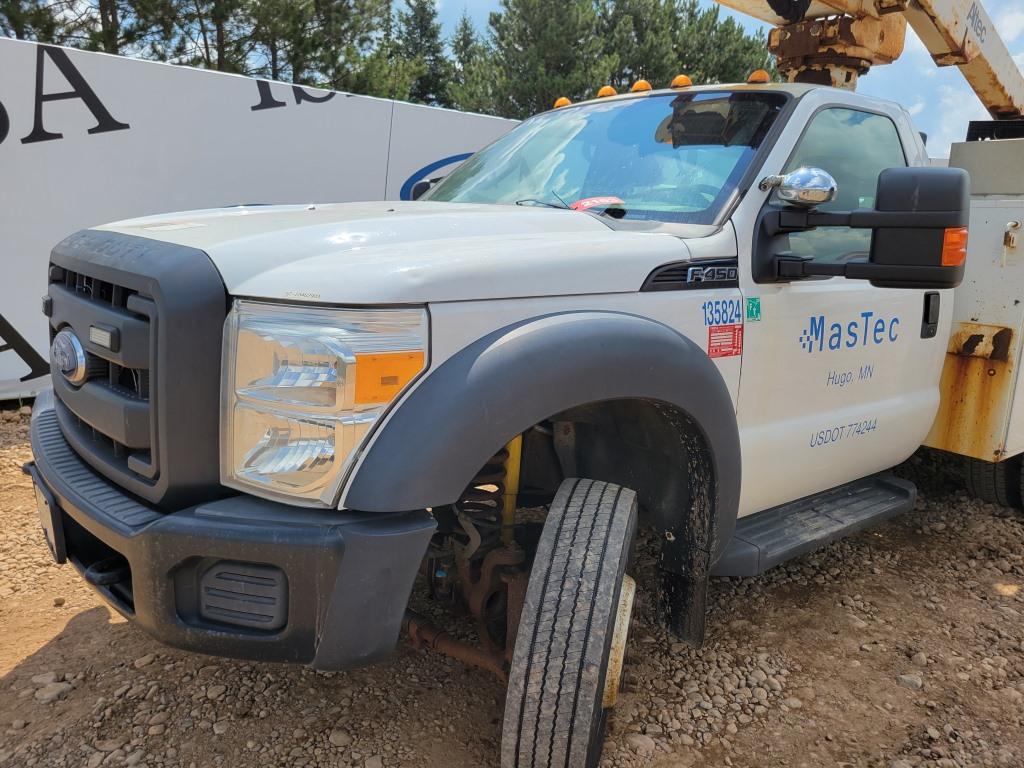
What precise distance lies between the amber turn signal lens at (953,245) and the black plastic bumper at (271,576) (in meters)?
1.48

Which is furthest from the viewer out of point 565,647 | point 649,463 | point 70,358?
point 649,463

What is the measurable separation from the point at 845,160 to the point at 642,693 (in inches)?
77.5

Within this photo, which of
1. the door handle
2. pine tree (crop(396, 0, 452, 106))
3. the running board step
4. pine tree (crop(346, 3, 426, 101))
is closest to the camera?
the running board step

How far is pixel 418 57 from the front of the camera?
77.5 feet

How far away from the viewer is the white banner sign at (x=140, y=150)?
18.2ft

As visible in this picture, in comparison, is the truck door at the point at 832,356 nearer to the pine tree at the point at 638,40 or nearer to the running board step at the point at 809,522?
the running board step at the point at 809,522

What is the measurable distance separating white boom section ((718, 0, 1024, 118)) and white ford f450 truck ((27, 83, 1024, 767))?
4.22 ft

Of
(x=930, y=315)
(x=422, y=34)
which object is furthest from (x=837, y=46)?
(x=422, y=34)

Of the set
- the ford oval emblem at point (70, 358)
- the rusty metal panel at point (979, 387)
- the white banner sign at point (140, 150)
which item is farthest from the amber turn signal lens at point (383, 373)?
the white banner sign at point (140, 150)

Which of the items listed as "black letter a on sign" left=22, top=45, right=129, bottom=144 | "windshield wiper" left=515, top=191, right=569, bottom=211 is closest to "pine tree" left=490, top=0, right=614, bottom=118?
"black letter a on sign" left=22, top=45, right=129, bottom=144

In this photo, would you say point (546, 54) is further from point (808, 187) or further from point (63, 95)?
point (808, 187)

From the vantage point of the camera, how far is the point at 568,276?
76.4 inches

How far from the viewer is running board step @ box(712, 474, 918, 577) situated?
2.59 meters

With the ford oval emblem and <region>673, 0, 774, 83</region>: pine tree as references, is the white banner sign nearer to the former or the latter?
the ford oval emblem
